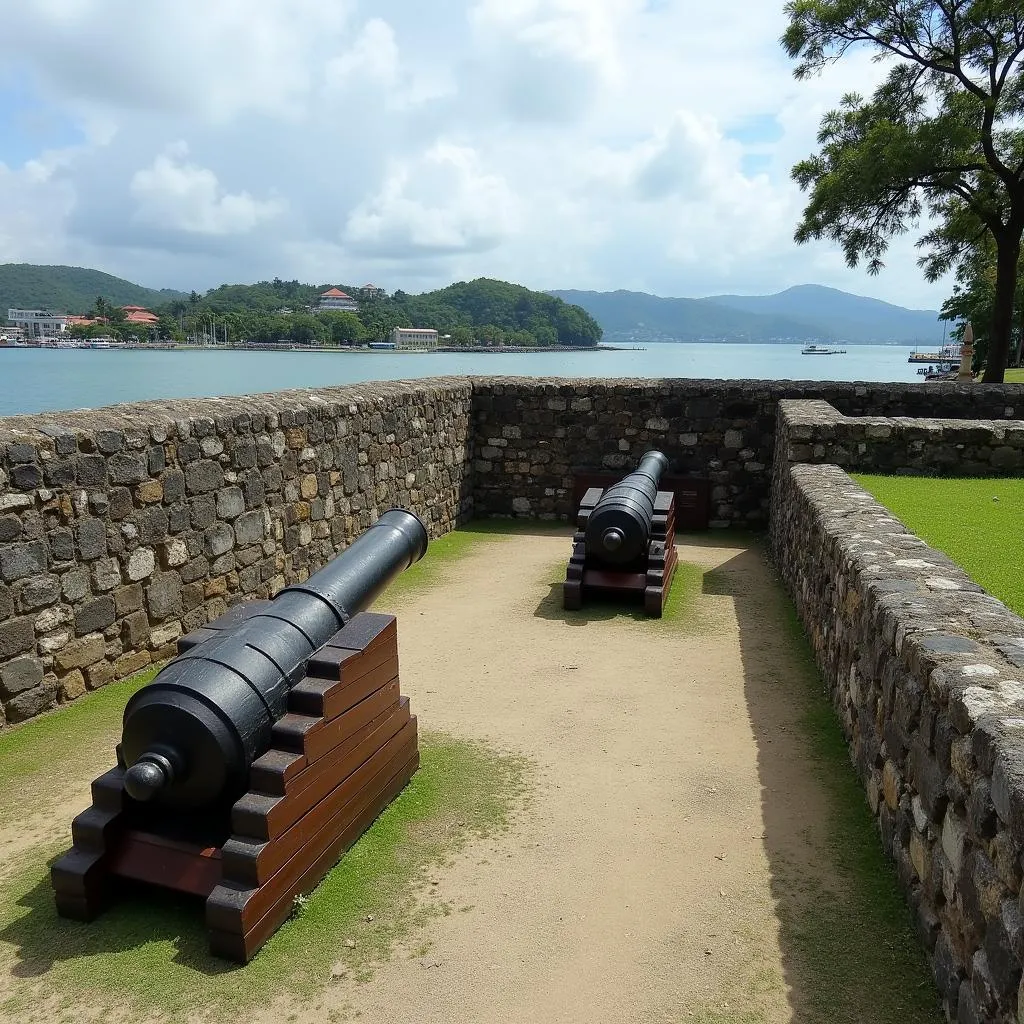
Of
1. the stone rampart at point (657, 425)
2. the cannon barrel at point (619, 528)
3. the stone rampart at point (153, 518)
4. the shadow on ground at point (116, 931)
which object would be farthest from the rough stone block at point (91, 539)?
the stone rampart at point (657, 425)

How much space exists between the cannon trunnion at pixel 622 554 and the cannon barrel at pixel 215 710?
3.72 m

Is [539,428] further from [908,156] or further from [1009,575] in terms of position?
[908,156]

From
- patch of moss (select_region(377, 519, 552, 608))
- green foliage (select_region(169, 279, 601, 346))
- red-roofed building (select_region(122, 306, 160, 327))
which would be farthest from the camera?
red-roofed building (select_region(122, 306, 160, 327))

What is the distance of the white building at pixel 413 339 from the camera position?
64.7 metres

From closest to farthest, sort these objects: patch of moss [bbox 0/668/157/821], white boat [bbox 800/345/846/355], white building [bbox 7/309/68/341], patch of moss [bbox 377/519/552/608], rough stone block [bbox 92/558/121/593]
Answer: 1. patch of moss [bbox 0/668/157/821]
2. rough stone block [bbox 92/558/121/593]
3. patch of moss [bbox 377/519/552/608]
4. white building [bbox 7/309/68/341]
5. white boat [bbox 800/345/846/355]

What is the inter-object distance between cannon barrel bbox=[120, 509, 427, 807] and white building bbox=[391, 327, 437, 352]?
61023mm

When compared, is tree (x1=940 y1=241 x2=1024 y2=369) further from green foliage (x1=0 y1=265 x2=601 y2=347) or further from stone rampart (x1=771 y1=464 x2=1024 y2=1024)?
green foliage (x1=0 y1=265 x2=601 y2=347)

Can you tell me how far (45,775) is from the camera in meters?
4.14

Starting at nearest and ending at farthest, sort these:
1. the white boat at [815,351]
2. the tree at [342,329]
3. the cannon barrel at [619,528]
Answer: the cannon barrel at [619,528] < the tree at [342,329] < the white boat at [815,351]

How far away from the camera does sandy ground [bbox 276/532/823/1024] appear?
2.74m

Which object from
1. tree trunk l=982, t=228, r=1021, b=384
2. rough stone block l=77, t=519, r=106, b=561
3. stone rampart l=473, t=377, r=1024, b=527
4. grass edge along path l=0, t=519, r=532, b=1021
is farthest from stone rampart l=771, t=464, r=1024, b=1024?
tree trunk l=982, t=228, r=1021, b=384

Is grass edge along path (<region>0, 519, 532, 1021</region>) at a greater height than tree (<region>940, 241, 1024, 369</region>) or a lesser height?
lesser

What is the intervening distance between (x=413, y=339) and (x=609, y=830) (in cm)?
6461

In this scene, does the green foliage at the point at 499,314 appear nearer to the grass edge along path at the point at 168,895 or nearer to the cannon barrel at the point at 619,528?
the cannon barrel at the point at 619,528
